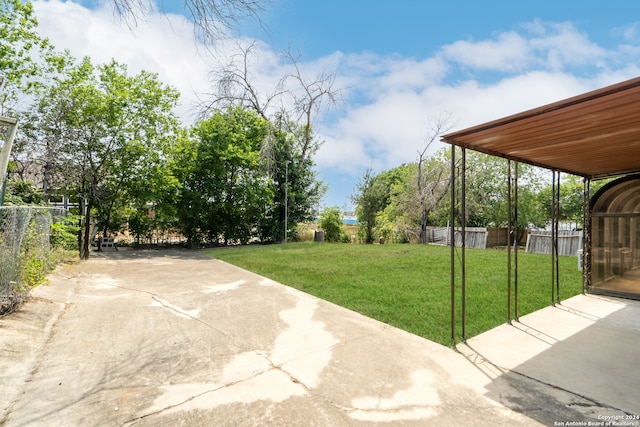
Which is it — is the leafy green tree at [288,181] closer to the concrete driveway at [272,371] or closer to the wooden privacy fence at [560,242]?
the wooden privacy fence at [560,242]

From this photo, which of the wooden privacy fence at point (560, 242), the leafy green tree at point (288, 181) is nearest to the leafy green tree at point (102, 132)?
the leafy green tree at point (288, 181)

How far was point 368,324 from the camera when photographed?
4.08 m

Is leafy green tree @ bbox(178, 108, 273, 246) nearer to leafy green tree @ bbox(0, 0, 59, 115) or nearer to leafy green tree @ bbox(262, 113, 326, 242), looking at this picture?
leafy green tree @ bbox(262, 113, 326, 242)

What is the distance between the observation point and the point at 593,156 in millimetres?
4164

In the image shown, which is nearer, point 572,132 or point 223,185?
point 572,132

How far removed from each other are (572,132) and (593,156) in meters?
1.66

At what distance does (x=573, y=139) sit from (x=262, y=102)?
18427mm

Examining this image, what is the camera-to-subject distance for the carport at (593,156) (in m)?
2.45

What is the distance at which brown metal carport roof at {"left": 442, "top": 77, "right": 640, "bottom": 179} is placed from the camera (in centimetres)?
228

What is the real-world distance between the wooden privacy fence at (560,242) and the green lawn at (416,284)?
217 centimetres

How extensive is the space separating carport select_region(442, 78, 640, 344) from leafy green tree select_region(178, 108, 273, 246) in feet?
42.5

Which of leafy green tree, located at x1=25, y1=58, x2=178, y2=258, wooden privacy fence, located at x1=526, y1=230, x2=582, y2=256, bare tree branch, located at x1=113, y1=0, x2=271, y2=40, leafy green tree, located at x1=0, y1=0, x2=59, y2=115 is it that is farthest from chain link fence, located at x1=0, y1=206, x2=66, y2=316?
wooden privacy fence, located at x1=526, y1=230, x2=582, y2=256

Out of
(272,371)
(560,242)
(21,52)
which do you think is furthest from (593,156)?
(21,52)

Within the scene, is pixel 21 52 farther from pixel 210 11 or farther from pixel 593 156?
pixel 593 156
